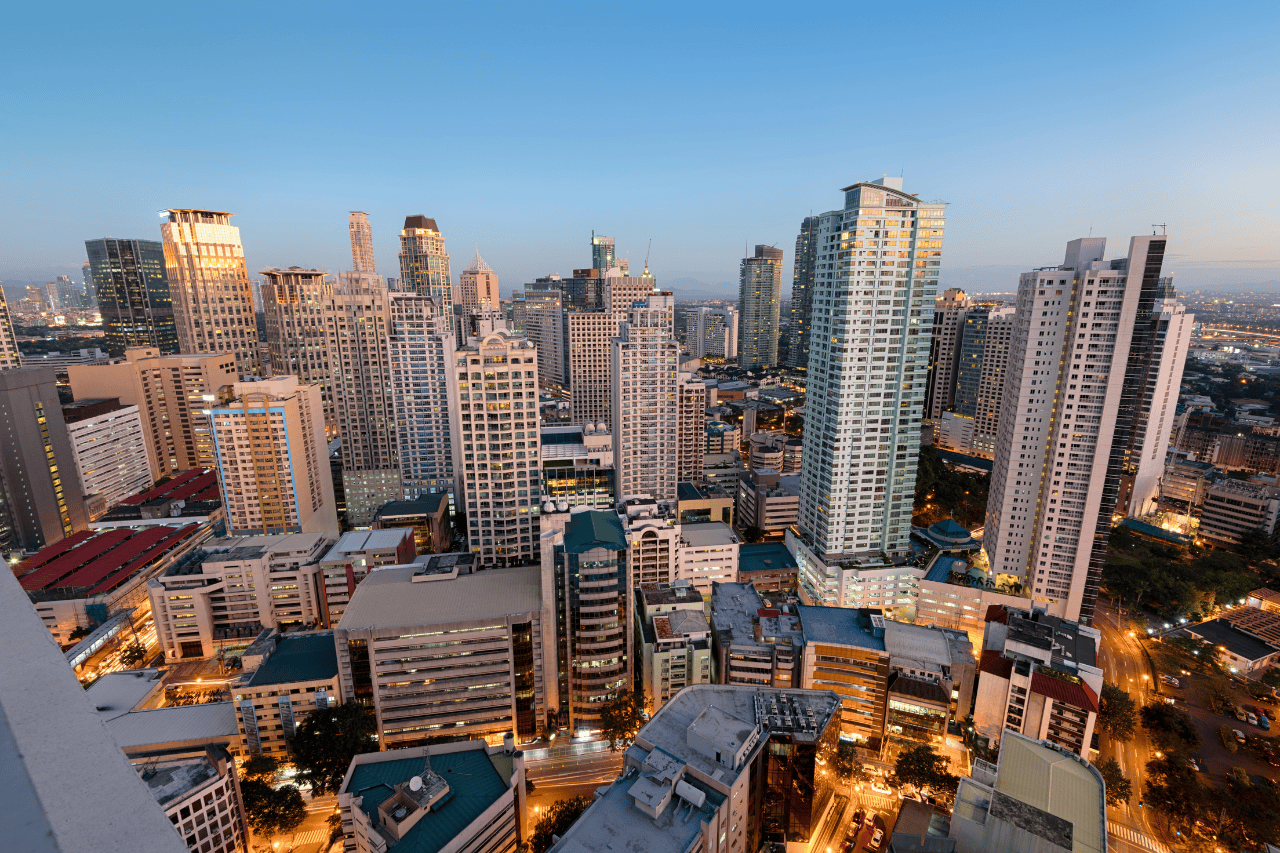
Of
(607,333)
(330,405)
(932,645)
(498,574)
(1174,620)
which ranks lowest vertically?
(1174,620)

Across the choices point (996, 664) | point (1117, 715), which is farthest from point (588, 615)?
point (1117, 715)

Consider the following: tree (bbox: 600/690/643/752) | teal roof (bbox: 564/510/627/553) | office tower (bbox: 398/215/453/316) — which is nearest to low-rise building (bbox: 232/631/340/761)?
teal roof (bbox: 564/510/627/553)

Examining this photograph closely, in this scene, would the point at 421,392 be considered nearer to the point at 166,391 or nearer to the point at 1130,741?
the point at 166,391

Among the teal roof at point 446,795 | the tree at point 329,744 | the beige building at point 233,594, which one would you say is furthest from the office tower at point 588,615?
the beige building at point 233,594

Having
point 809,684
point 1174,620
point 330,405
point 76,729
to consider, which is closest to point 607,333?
point 330,405

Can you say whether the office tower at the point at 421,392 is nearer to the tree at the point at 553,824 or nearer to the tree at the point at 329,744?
the tree at the point at 329,744

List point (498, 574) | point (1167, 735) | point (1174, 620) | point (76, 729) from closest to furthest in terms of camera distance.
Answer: point (76, 729), point (1167, 735), point (498, 574), point (1174, 620)

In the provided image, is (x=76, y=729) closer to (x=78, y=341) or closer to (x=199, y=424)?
(x=199, y=424)
